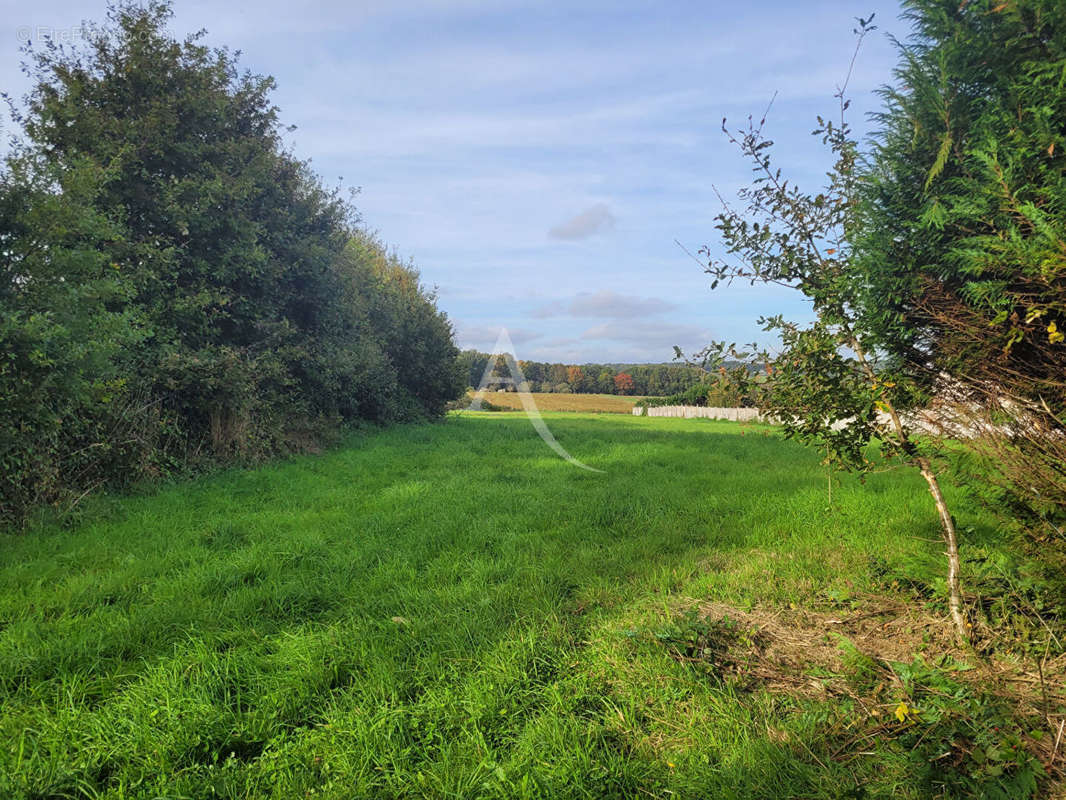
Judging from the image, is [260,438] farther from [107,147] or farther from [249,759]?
[249,759]

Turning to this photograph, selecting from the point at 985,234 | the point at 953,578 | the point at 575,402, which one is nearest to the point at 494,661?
the point at 953,578

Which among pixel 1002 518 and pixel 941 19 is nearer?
pixel 1002 518

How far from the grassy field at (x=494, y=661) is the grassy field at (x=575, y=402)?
29573 millimetres

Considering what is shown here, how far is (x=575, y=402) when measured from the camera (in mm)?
46438

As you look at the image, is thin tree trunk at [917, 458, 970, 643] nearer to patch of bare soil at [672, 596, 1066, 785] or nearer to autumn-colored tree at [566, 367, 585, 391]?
patch of bare soil at [672, 596, 1066, 785]

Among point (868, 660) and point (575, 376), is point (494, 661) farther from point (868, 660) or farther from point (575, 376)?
point (575, 376)

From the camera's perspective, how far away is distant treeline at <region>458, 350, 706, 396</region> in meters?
22.0

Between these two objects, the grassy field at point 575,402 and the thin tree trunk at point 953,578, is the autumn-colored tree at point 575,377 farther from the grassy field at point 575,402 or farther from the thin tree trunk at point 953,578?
the thin tree trunk at point 953,578

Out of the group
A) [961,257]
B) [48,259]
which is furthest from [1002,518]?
[48,259]

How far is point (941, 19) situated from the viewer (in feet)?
10.8

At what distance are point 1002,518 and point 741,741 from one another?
2143 mm

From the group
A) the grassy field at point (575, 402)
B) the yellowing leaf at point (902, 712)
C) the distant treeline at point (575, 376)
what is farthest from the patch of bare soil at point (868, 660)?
the grassy field at point (575, 402)

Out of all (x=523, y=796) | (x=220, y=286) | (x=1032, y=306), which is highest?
(x=220, y=286)

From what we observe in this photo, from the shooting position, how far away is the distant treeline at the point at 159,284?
223 inches
